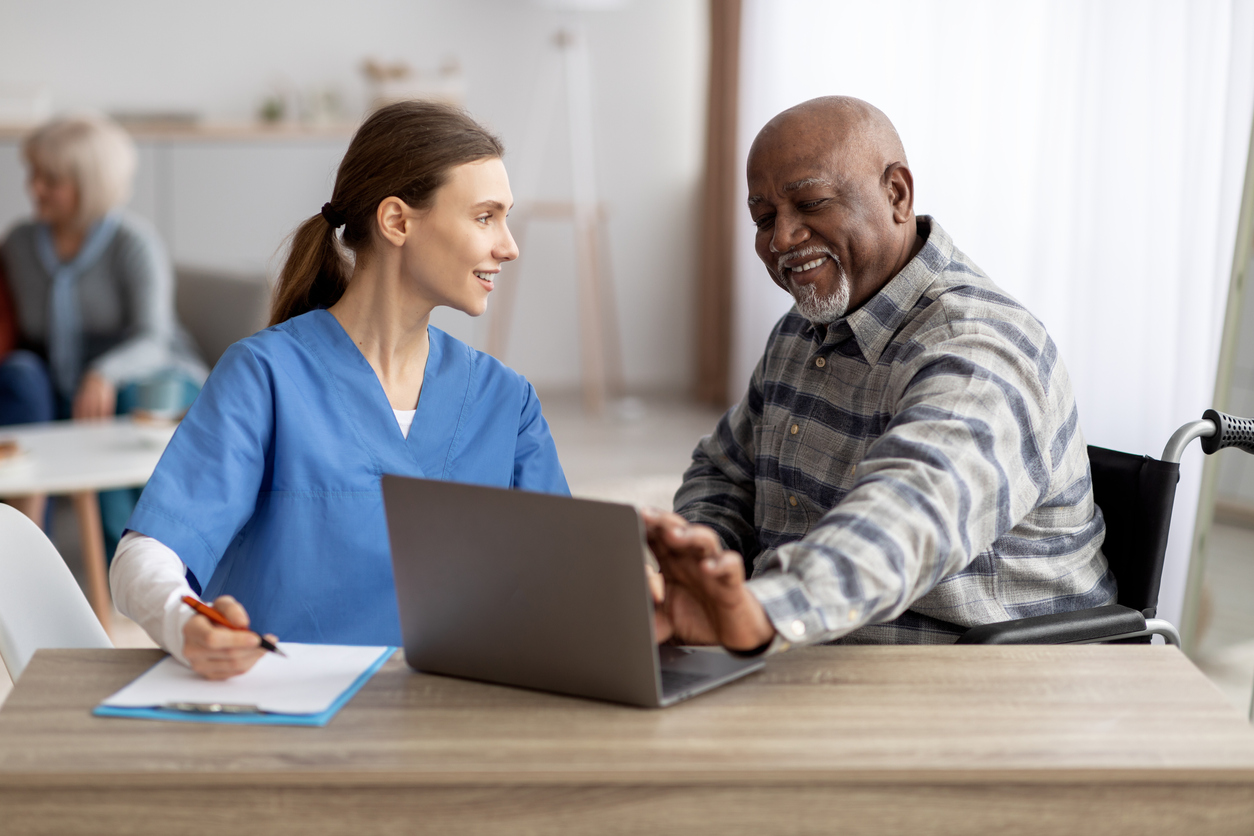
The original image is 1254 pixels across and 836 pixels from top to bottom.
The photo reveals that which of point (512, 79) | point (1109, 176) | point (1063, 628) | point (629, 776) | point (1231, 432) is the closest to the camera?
point (629, 776)

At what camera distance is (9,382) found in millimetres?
3537

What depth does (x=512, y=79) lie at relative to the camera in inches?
212

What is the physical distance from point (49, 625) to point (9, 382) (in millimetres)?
2563

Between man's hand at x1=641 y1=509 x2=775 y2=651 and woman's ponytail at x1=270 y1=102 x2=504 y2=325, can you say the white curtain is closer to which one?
woman's ponytail at x1=270 y1=102 x2=504 y2=325

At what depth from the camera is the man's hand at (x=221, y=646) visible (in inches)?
39.0

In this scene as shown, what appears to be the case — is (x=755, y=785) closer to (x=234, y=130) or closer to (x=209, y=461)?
(x=209, y=461)

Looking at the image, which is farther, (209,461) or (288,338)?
(288,338)

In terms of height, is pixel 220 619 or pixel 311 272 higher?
pixel 311 272

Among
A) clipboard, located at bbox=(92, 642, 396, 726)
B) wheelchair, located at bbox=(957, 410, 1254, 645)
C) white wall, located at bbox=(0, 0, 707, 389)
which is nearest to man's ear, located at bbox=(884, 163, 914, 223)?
wheelchair, located at bbox=(957, 410, 1254, 645)

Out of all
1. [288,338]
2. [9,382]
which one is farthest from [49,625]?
[9,382]

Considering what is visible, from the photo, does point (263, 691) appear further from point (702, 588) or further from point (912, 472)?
point (912, 472)

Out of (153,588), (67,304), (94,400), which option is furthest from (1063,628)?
(67,304)

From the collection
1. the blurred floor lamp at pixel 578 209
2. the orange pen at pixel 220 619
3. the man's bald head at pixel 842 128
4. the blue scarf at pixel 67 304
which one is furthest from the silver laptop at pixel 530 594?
the blurred floor lamp at pixel 578 209

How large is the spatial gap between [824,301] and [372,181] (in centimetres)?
56
